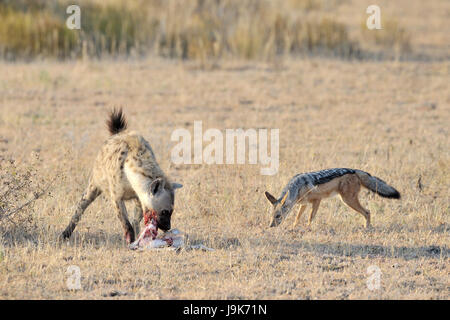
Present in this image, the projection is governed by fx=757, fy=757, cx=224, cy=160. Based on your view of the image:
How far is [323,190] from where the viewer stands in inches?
313

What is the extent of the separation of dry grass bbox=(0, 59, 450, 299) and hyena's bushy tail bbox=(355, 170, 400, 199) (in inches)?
11.2

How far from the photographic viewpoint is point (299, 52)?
58.1 ft

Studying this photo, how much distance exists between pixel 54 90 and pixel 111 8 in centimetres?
486

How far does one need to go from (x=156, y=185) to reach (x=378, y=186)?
260cm

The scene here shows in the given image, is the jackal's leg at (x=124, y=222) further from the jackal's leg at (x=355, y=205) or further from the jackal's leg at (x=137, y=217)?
the jackal's leg at (x=355, y=205)

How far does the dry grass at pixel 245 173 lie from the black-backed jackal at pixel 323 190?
0.79 feet

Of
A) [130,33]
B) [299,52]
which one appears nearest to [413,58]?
[299,52]

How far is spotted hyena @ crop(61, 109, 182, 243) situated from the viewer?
6961 millimetres

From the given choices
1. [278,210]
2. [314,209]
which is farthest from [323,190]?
[278,210]

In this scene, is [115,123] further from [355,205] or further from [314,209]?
[355,205]

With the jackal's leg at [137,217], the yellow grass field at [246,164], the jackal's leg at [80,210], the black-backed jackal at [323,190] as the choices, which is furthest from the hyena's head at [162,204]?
the black-backed jackal at [323,190]

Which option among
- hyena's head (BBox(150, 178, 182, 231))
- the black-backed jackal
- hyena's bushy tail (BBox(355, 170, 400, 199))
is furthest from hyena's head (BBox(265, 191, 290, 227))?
hyena's head (BBox(150, 178, 182, 231))

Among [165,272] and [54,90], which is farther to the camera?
[54,90]
